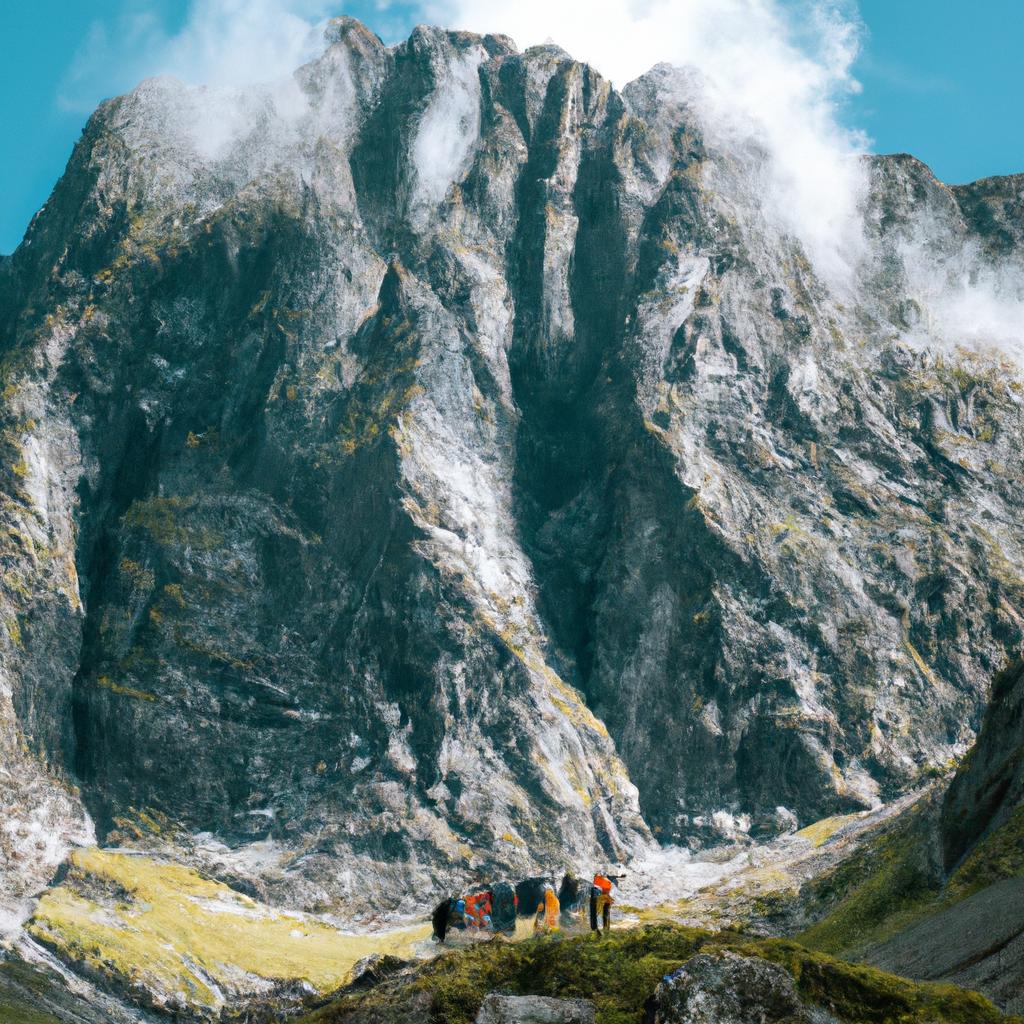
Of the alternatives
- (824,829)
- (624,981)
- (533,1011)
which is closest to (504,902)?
(824,829)

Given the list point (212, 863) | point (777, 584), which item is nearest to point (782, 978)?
point (212, 863)

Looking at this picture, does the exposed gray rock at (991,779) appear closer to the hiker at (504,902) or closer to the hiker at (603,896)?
the hiker at (603,896)

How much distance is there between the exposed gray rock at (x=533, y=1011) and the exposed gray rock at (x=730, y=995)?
2727 millimetres

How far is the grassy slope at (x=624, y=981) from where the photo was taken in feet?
103

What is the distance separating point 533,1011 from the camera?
3272 centimetres

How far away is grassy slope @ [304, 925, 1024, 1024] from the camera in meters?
31.3

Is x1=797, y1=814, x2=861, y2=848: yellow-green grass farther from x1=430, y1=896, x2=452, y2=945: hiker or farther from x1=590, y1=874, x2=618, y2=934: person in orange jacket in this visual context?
x1=590, y1=874, x2=618, y2=934: person in orange jacket

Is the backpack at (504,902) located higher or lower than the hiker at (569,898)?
lower

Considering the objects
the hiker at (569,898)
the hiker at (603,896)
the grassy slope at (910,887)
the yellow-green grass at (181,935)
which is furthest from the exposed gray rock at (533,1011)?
the yellow-green grass at (181,935)

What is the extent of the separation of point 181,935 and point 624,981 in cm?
10521

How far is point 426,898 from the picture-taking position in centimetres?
14700

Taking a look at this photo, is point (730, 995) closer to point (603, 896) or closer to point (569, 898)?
point (603, 896)

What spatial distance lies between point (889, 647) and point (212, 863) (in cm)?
8546

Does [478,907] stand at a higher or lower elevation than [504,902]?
higher
